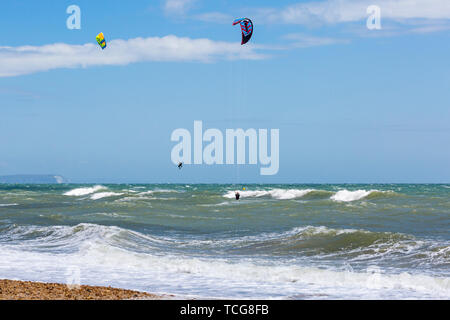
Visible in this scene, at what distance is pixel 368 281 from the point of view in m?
11.3

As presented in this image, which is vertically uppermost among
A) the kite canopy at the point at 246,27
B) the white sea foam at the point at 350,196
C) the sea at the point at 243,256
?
the kite canopy at the point at 246,27

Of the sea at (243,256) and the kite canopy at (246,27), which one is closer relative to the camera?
the sea at (243,256)

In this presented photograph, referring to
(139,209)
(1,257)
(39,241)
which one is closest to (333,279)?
(1,257)

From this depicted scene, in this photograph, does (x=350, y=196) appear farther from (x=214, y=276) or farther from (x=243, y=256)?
(x=214, y=276)

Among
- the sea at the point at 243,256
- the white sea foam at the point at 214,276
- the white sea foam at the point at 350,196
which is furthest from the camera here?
the white sea foam at the point at 350,196

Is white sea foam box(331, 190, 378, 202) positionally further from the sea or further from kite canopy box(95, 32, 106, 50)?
kite canopy box(95, 32, 106, 50)

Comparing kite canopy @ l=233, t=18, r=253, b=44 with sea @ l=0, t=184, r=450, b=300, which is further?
kite canopy @ l=233, t=18, r=253, b=44

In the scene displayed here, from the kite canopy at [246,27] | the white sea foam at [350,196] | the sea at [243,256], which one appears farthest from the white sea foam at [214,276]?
the white sea foam at [350,196]

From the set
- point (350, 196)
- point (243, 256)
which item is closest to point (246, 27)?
point (243, 256)

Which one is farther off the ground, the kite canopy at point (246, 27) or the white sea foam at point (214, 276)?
the kite canopy at point (246, 27)

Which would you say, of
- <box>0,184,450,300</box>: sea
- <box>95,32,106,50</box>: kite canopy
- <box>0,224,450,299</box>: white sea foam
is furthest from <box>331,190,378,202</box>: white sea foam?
<box>0,224,450,299</box>: white sea foam

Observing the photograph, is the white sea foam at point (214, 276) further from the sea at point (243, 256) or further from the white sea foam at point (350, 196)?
the white sea foam at point (350, 196)
